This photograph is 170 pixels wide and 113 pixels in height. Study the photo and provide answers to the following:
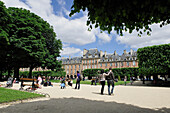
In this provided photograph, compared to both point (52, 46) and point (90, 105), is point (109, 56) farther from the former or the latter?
point (90, 105)

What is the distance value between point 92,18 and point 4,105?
551cm

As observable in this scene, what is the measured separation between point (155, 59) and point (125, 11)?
21.3 meters

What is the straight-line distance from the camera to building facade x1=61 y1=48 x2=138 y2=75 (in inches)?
2549

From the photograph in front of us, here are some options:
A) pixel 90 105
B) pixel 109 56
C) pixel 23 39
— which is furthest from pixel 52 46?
pixel 109 56

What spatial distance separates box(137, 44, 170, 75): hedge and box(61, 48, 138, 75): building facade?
1652 inches

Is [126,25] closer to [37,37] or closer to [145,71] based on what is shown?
[145,71]

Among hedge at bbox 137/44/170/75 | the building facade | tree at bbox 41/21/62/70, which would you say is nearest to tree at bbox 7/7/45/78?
tree at bbox 41/21/62/70

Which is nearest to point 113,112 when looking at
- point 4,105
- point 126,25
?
point 126,25

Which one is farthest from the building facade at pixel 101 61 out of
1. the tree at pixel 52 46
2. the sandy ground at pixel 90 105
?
the sandy ground at pixel 90 105

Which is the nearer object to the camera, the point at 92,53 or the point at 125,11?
the point at 125,11

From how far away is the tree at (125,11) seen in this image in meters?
3.25

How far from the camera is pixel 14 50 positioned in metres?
23.7

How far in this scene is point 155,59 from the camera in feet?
70.8

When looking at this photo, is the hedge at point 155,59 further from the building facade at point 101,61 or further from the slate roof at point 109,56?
the slate roof at point 109,56
